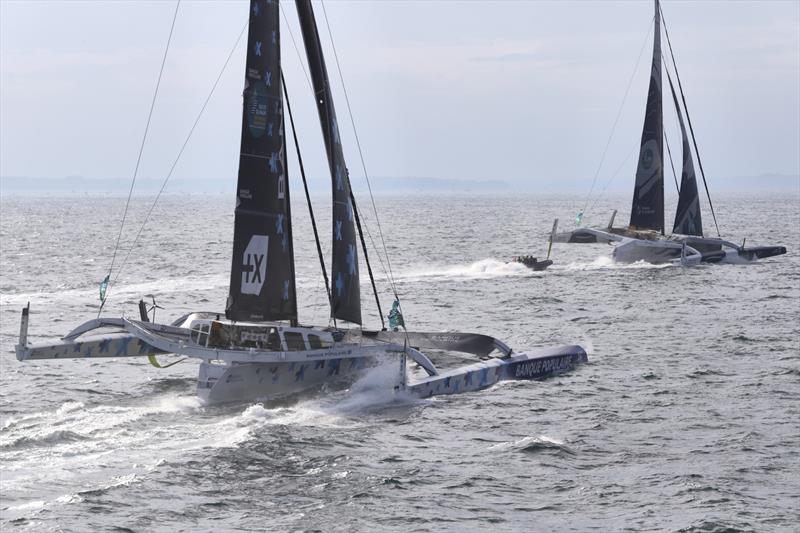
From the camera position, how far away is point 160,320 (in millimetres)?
34188

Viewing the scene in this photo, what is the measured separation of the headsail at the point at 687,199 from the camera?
171 feet

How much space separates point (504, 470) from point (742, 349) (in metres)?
13.7

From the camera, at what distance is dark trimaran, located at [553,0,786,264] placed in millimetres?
50938

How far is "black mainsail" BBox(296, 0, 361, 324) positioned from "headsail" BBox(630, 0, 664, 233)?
30.7 metres

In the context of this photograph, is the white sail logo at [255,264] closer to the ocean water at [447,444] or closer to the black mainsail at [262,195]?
the black mainsail at [262,195]

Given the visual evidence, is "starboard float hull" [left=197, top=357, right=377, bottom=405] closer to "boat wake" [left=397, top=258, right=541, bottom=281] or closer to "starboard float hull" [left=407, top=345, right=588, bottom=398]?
"starboard float hull" [left=407, top=345, right=588, bottom=398]

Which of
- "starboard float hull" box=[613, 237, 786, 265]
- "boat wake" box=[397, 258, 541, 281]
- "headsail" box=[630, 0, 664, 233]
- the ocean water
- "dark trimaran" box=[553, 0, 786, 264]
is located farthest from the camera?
"headsail" box=[630, 0, 664, 233]

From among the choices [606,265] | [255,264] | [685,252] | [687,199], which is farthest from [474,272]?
[255,264]

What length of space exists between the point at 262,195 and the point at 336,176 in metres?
1.70

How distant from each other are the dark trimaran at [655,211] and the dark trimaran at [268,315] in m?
28.8

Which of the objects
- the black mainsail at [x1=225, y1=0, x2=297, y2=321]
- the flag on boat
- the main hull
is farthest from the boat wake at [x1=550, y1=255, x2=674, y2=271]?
the black mainsail at [x1=225, y1=0, x2=297, y2=321]

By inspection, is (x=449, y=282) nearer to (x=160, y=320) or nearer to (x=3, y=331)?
(x=160, y=320)

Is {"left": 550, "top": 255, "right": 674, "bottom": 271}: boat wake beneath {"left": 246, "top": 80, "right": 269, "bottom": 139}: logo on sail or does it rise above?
beneath

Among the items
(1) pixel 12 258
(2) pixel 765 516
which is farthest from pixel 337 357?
(1) pixel 12 258
